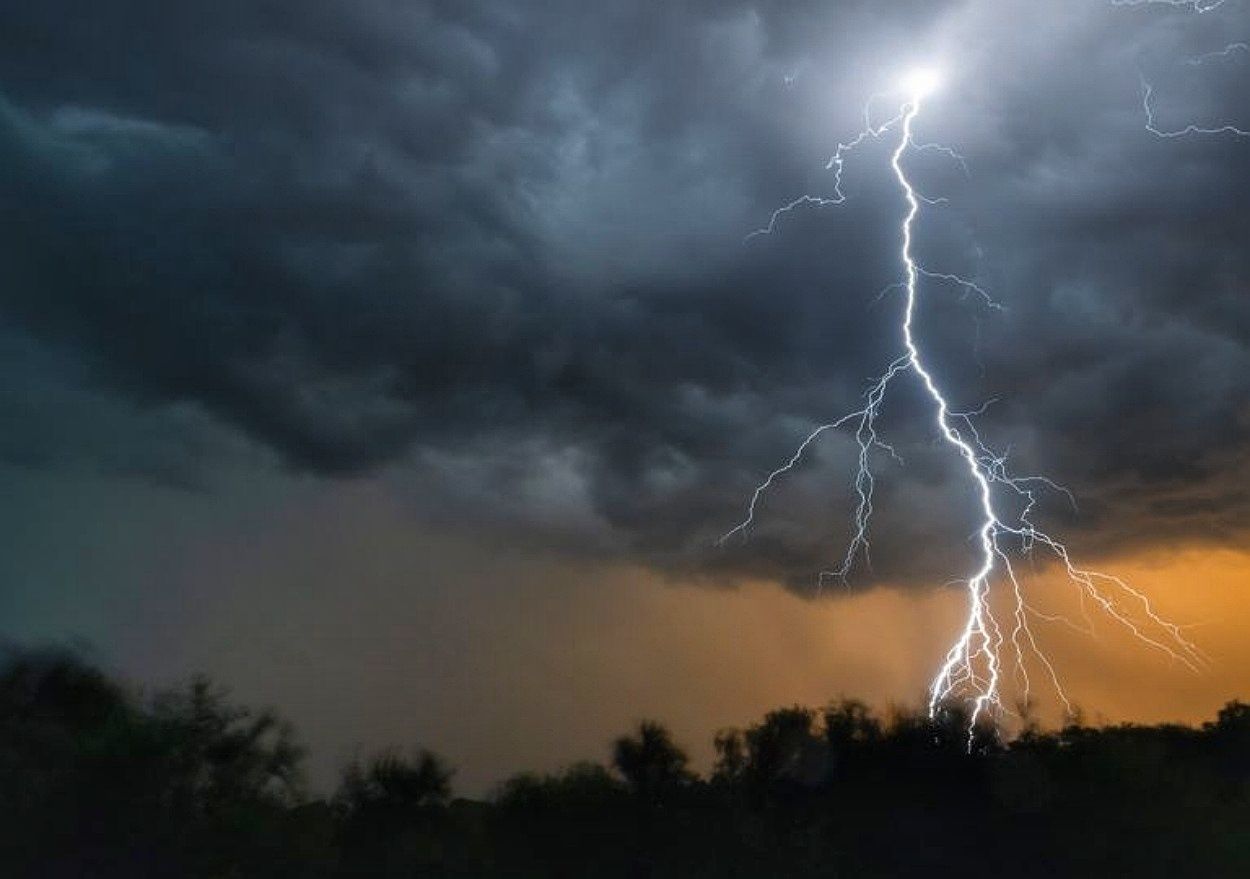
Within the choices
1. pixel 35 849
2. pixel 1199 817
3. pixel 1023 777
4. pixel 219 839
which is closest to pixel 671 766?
pixel 1023 777

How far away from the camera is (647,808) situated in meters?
38.0

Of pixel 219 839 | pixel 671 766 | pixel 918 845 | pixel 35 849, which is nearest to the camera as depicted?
pixel 35 849

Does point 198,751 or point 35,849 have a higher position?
point 198,751

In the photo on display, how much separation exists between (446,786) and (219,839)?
1191 centimetres

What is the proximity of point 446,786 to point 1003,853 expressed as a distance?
1363 cm

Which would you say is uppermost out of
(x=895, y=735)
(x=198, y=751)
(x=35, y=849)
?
(x=895, y=735)

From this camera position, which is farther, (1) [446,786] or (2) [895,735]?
(2) [895,735]

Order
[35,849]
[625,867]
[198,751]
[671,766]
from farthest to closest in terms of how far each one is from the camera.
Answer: [671,766] → [625,867] → [198,751] → [35,849]

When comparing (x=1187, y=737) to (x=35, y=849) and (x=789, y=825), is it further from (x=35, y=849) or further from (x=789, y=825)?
(x=35, y=849)

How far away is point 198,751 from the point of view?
29.8m

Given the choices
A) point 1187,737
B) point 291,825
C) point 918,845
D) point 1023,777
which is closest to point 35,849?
point 291,825

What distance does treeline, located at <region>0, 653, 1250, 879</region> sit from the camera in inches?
1057

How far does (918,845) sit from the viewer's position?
37250mm

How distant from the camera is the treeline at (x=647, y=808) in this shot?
26.9 m
